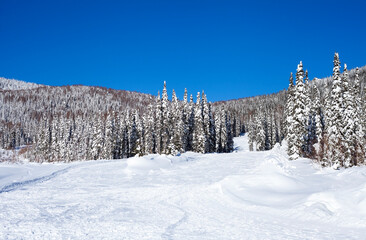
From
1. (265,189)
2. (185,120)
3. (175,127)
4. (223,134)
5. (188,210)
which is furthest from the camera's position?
(223,134)

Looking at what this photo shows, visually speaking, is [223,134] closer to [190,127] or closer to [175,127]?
[190,127]

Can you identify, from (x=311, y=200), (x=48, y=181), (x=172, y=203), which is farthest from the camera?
(x=48, y=181)

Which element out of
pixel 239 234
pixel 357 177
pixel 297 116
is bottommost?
pixel 239 234

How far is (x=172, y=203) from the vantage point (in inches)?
395

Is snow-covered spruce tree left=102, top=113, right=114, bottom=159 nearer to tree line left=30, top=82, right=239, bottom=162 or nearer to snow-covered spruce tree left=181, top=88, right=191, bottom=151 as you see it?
tree line left=30, top=82, right=239, bottom=162

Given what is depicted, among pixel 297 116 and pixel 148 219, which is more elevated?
pixel 297 116

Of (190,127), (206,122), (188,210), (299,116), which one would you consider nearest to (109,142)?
(190,127)

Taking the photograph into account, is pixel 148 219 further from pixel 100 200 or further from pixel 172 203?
pixel 100 200

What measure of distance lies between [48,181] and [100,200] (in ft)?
21.1

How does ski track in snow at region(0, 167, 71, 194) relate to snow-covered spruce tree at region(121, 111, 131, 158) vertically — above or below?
below

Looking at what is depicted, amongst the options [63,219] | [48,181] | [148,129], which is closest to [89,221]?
[63,219]

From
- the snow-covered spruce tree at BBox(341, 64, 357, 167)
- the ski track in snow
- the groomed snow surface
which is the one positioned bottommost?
the groomed snow surface

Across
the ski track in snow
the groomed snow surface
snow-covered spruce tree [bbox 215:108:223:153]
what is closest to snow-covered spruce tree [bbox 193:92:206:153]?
snow-covered spruce tree [bbox 215:108:223:153]

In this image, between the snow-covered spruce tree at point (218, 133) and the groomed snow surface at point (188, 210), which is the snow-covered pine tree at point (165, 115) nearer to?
the snow-covered spruce tree at point (218, 133)
